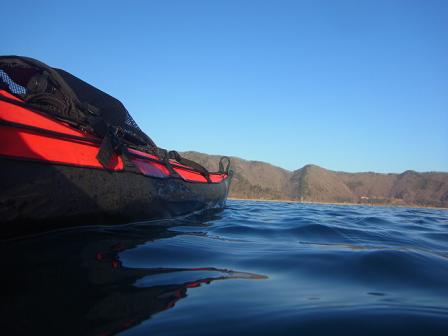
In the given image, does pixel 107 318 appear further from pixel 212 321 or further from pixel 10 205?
pixel 10 205

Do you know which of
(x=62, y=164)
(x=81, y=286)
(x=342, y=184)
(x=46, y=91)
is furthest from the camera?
(x=342, y=184)

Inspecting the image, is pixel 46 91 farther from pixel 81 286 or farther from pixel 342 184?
pixel 342 184

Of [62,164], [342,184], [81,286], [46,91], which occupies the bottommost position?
[81,286]

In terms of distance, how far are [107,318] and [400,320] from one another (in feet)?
3.49

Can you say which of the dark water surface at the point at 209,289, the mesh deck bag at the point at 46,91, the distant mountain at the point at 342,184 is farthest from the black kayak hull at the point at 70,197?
the distant mountain at the point at 342,184

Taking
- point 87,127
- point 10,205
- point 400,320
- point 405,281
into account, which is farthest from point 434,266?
point 87,127

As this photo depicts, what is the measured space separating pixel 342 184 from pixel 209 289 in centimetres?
13002

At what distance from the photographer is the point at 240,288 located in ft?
5.09

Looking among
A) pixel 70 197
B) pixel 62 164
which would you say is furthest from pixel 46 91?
pixel 70 197

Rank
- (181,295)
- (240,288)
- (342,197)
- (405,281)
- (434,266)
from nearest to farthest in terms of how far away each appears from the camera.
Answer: (181,295) → (240,288) → (405,281) → (434,266) → (342,197)

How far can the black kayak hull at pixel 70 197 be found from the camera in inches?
85.0

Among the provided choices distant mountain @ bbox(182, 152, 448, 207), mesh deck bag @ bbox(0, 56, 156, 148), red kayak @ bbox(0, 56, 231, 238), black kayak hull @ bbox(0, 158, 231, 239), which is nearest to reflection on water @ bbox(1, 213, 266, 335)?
black kayak hull @ bbox(0, 158, 231, 239)

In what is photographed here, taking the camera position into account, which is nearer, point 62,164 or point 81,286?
point 81,286

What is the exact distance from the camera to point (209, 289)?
60.0 inches
